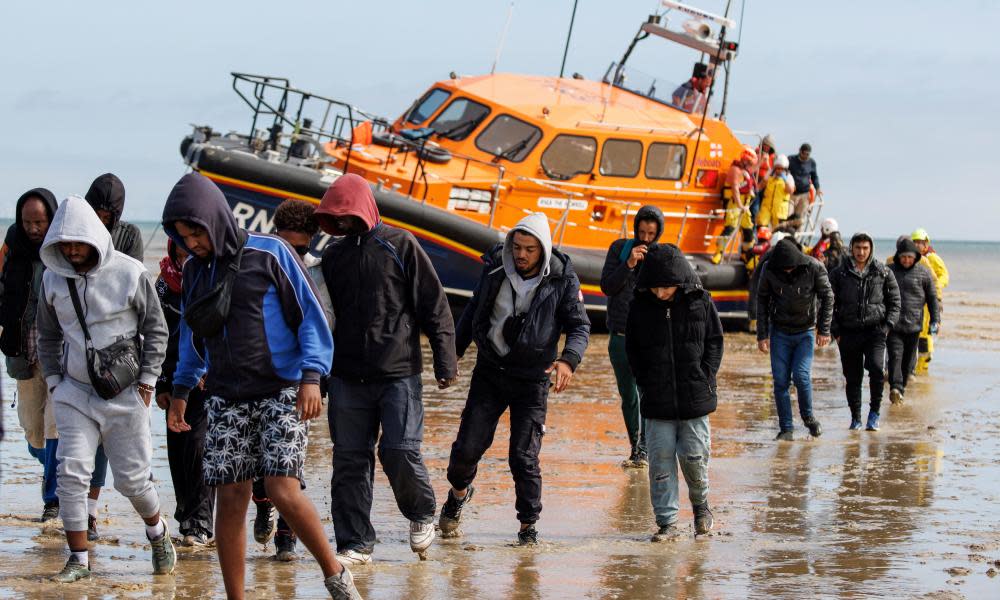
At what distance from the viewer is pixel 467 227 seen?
559 inches

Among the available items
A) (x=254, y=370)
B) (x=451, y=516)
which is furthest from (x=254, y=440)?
(x=451, y=516)

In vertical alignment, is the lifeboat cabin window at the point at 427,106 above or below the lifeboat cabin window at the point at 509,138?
above

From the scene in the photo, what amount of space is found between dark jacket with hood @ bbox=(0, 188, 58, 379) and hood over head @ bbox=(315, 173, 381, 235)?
1287mm

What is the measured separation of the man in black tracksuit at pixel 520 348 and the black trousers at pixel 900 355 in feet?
19.9

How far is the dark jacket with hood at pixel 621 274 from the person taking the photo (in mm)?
7664

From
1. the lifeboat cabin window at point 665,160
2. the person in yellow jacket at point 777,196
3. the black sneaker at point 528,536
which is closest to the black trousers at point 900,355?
the lifeboat cabin window at point 665,160

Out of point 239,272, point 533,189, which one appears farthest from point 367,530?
point 533,189

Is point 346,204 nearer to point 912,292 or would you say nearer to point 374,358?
point 374,358

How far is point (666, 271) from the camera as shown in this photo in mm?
6277

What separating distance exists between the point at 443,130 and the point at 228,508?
11.3m

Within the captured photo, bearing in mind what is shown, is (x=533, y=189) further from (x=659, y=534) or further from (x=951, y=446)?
(x=659, y=534)

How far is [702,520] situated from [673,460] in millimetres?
304

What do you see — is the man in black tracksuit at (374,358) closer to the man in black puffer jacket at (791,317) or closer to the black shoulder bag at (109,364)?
the black shoulder bag at (109,364)

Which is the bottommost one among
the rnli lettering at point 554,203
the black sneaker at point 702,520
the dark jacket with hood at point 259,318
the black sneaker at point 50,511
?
the black sneaker at point 50,511
